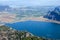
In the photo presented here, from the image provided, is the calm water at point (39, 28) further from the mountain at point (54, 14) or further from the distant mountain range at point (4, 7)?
the distant mountain range at point (4, 7)

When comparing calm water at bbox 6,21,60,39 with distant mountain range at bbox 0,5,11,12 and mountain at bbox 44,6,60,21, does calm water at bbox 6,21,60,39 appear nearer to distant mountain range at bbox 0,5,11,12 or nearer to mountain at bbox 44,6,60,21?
mountain at bbox 44,6,60,21

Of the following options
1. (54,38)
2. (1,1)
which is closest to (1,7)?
(1,1)

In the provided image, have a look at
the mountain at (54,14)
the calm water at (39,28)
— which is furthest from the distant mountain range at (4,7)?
the mountain at (54,14)

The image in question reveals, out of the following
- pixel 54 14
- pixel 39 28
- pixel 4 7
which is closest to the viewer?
A: pixel 39 28

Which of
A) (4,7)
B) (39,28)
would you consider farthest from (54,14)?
(4,7)

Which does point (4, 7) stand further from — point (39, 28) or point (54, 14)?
point (54, 14)

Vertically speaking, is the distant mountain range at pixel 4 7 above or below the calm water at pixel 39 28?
above

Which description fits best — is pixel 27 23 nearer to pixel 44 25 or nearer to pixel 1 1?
pixel 44 25

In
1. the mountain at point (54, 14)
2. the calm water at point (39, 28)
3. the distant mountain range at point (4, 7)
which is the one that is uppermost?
the distant mountain range at point (4, 7)

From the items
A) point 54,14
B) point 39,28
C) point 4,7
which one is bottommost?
point 39,28
